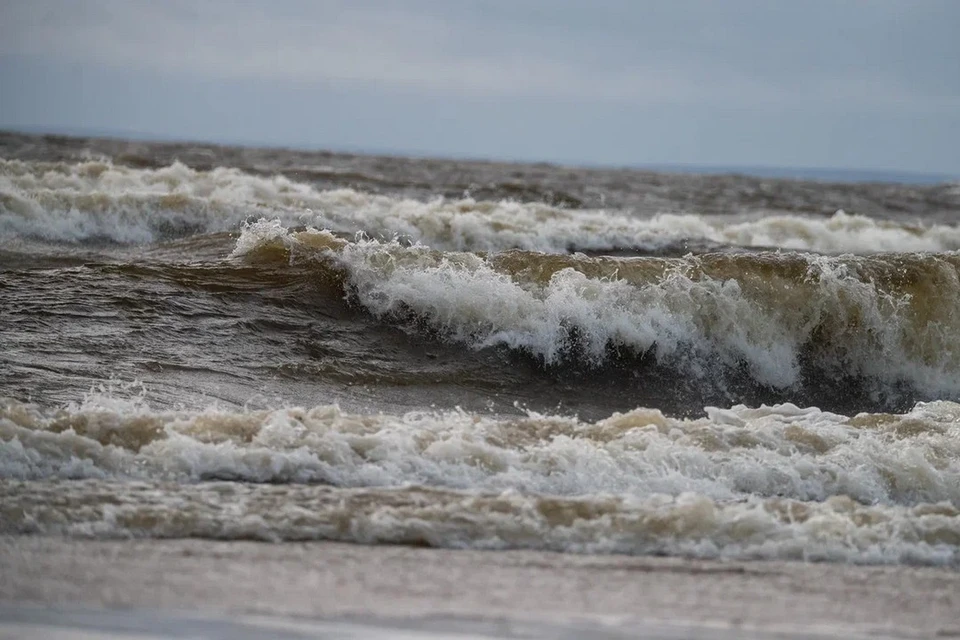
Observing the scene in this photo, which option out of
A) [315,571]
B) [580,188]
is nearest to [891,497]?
[315,571]

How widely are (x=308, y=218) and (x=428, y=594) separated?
10290 mm

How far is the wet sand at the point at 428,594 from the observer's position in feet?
12.7

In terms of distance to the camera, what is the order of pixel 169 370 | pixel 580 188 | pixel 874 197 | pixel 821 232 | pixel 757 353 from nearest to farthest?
pixel 169 370
pixel 757 353
pixel 821 232
pixel 580 188
pixel 874 197

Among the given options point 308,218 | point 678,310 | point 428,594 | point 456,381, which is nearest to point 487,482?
point 428,594

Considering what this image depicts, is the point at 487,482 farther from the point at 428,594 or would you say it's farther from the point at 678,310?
the point at 678,310

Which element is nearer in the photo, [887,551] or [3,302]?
[887,551]

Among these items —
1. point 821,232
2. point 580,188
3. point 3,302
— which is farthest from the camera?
point 580,188

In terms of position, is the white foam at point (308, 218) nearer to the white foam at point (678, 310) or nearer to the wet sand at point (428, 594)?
the white foam at point (678, 310)

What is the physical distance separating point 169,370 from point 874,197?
98.1ft

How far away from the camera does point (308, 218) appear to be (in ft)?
46.3

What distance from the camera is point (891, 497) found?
597 centimetres

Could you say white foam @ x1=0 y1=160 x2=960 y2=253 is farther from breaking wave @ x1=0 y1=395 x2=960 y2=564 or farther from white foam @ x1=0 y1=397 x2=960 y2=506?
white foam @ x1=0 y1=397 x2=960 y2=506

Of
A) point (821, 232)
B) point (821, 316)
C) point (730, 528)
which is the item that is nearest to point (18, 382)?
point (730, 528)

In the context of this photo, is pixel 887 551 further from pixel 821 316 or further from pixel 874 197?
pixel 874 197
